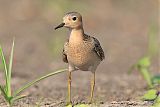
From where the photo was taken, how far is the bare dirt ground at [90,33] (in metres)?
6.27

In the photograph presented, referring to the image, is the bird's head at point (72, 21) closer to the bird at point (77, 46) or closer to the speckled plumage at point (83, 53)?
the bird at point (77, 46)

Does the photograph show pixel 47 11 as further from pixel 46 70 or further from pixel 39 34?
pixel 46 70

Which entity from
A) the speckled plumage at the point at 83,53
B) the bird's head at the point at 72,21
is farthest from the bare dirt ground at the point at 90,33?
the bird's head at the point at 72,21

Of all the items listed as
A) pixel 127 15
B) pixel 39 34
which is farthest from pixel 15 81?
pixel 127 15

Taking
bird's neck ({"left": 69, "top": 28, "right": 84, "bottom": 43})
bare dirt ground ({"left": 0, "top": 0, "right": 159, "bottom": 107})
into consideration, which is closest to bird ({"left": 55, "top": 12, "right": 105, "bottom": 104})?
bird's neck ({"left": 69, "top": 28, "right": 84, "bottom": 43})

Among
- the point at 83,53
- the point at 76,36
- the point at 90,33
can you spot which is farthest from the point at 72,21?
the point at 90,33

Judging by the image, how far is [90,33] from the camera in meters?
10.9

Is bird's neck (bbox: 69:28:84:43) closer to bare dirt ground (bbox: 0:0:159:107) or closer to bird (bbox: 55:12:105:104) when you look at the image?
bird (bbox: 55:12:105:104)

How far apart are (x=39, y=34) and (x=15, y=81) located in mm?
3423

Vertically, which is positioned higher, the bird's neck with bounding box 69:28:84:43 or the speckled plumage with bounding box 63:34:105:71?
the bird's neck with bounding box 69:28:84:43

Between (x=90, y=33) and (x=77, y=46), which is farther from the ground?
(x=90, y=33)

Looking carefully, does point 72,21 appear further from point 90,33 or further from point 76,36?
point 90,33

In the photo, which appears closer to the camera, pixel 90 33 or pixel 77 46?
pixel 77 46

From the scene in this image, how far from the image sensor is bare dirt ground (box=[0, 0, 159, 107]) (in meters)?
6.27
